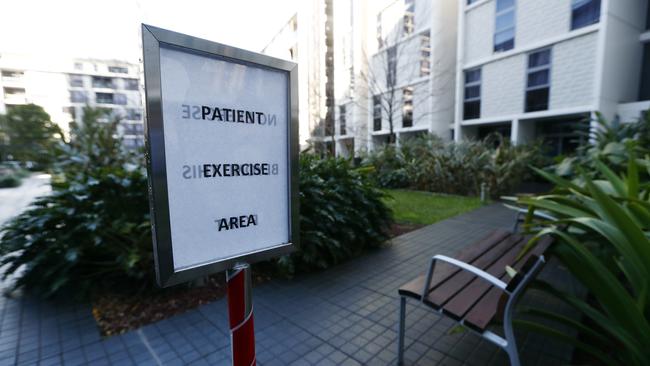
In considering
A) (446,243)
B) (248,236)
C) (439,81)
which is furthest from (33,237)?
(439,81)

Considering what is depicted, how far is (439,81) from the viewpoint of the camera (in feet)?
68.0

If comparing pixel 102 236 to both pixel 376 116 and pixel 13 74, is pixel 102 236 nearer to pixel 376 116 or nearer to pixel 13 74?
pixel 376 116

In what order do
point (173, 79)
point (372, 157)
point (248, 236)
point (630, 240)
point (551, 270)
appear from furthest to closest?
1. point (372, 157)
2. point (551, 270)
3. point (630, 240)
4. point (248, 236)
5. point (173, 79)

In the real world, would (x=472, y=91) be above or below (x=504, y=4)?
below

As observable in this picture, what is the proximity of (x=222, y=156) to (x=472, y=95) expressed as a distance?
20771 millimetres

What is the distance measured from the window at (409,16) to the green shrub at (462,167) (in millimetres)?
13382

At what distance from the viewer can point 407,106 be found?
23.0 metres

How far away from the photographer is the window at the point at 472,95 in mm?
18406

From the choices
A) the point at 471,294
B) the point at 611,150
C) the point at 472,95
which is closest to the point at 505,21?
the point at 472,95

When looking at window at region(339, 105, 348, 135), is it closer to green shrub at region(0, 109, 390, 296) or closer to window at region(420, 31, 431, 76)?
window at region(420, 31, 431, 76)

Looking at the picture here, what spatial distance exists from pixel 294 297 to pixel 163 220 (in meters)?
2.54

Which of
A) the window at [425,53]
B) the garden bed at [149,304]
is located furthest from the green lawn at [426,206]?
the window at [425,53]

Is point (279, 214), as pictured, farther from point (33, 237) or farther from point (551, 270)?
point (551, 270)

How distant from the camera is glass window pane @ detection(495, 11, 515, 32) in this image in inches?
642
